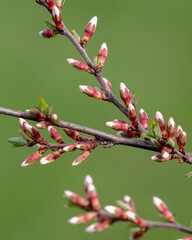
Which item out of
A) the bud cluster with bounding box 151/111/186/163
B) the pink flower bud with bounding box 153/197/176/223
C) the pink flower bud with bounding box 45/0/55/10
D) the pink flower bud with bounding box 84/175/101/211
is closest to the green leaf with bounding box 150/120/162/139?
the bud cluster with bounding box 151/111/186/163

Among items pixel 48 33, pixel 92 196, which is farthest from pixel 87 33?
pixel 92 196

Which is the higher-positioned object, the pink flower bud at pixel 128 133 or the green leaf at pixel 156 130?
the pink flower bud at pixel 128 133

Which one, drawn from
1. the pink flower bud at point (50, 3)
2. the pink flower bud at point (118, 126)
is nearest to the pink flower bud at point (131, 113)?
the pink flower bud at point (118, 126)

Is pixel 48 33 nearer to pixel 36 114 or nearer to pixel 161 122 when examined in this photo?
pixel 36 114

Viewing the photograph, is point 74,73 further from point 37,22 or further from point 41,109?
point 41,109

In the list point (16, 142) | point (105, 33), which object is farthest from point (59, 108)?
point (16, 142)

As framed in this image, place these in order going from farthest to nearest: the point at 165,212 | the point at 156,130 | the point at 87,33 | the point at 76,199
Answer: the point at 87,33 → the point at 156,130 → the point at 165,212 → the point at 76,199

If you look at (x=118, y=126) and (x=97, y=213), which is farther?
(x=118, y=126)

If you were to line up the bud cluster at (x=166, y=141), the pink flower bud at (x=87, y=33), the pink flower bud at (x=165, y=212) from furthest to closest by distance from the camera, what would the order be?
the pink flower bud at (x=87, y=33)
the bud cluster at (x=166, y=141)
the pink flower bud at (x=165, y=212)

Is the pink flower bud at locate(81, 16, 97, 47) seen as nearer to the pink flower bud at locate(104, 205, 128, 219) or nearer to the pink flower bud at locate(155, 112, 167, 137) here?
the pink flower bud at locate(155, 112, 167, 137)

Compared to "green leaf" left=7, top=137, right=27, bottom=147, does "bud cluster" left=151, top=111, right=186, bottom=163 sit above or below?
below

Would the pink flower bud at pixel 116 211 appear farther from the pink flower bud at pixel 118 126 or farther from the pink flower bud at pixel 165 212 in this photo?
the pink flower bud at pixel 118 126
